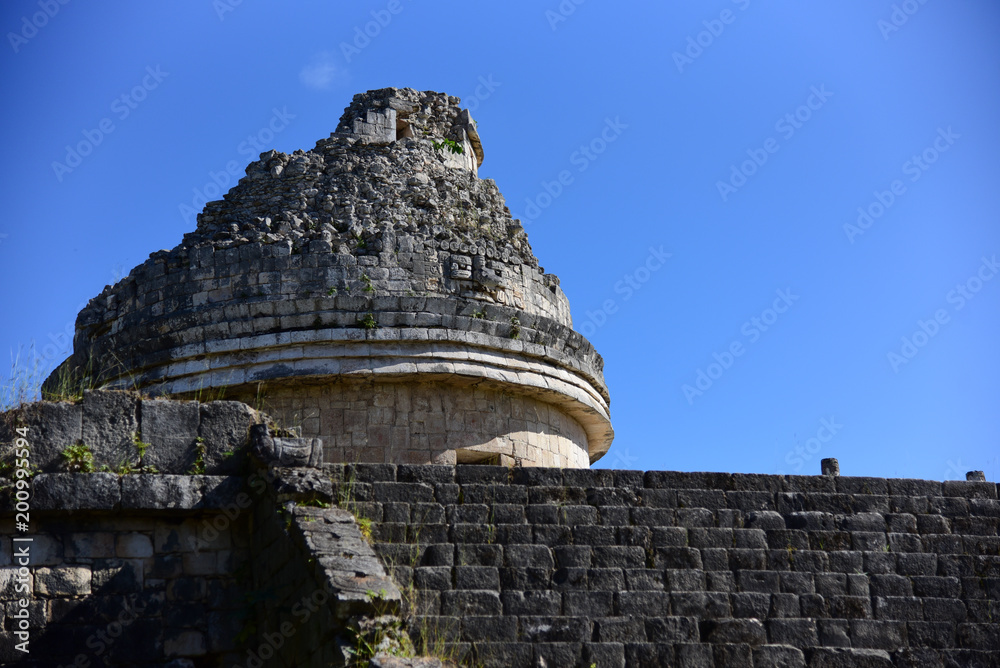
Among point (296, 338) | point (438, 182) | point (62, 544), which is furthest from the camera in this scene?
point (438, 182)

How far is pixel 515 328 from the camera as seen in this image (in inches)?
513

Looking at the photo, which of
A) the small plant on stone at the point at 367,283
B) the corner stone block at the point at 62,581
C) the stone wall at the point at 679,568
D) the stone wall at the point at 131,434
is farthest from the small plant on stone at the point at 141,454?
the small plant on stone at the point at 367,283

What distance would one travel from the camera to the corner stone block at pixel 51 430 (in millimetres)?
Answer: 7926

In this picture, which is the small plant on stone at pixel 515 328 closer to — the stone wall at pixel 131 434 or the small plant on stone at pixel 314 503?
the stone wall at pixel 131 434

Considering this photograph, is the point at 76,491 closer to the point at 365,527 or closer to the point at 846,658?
the point at 365,527

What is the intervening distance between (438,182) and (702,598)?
25.1 ft

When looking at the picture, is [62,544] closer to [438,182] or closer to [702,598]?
[702,598]

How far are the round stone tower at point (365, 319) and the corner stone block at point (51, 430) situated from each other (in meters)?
3.85

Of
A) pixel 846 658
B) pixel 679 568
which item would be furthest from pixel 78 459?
pixel 846 658

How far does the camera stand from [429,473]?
839 cm

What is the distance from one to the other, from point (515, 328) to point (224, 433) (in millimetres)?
5257

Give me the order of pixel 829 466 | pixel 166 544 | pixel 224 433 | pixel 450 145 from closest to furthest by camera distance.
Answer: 1. pixel 166 544
2. pixel 224 433
3. pixel 829 466
4. pixel 450 145

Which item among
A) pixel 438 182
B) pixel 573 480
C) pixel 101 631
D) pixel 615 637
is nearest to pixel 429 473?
pixel 573 480

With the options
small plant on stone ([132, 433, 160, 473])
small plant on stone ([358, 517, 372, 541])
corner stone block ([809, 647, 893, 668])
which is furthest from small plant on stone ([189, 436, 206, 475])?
corner stone block ([809, 647, 893, 668])
